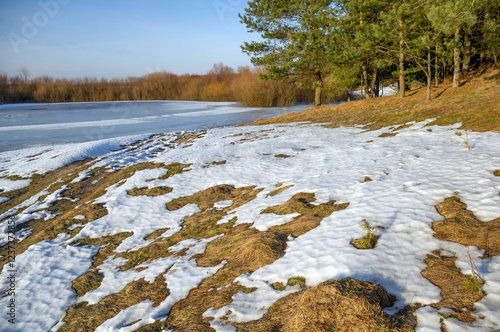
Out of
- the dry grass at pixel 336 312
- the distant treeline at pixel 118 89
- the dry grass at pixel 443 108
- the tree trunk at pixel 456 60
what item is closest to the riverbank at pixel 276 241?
the dry grass at pixel 336 312

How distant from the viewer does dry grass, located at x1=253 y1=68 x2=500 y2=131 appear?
852 centimetres

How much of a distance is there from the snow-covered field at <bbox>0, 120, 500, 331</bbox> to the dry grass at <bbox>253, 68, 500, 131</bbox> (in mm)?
1016

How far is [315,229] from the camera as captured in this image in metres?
3.93

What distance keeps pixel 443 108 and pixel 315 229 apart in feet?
30.9

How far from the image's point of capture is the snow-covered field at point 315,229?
2.80 meters

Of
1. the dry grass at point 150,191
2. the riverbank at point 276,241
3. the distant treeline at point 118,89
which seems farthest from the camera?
the distant treeline at point 118,89

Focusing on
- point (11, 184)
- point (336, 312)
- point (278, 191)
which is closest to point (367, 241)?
point (336, 312)

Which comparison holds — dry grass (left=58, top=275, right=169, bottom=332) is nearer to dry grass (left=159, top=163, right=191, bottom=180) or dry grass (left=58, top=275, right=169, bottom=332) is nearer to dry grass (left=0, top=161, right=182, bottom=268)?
dry grass (left=0, top=161, right=182, bottom=268)

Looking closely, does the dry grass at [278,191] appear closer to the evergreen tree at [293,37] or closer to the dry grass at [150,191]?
the dry grass at [150,191]

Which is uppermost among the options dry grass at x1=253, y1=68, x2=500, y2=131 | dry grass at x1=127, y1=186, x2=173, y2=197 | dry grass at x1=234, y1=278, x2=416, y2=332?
dry grass at x1=253, y1=68, x2=500, y2=131

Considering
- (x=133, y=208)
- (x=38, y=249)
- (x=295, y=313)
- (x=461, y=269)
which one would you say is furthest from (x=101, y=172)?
(x=461, y=269)

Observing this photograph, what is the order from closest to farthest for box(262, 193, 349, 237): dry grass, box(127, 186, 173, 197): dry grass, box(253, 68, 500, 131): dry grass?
1. box(262, 193, 349, 237): dry grass
2. box(127, 186, 173, 197): dry grass
3. box(253, 68, 500, 131): dry grass

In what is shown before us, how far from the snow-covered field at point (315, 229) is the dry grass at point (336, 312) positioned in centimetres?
13

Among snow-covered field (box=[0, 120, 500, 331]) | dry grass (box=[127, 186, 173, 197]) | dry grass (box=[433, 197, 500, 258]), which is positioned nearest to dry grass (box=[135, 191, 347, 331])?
snow-covered field (box=[0, 120, 500, 331])
